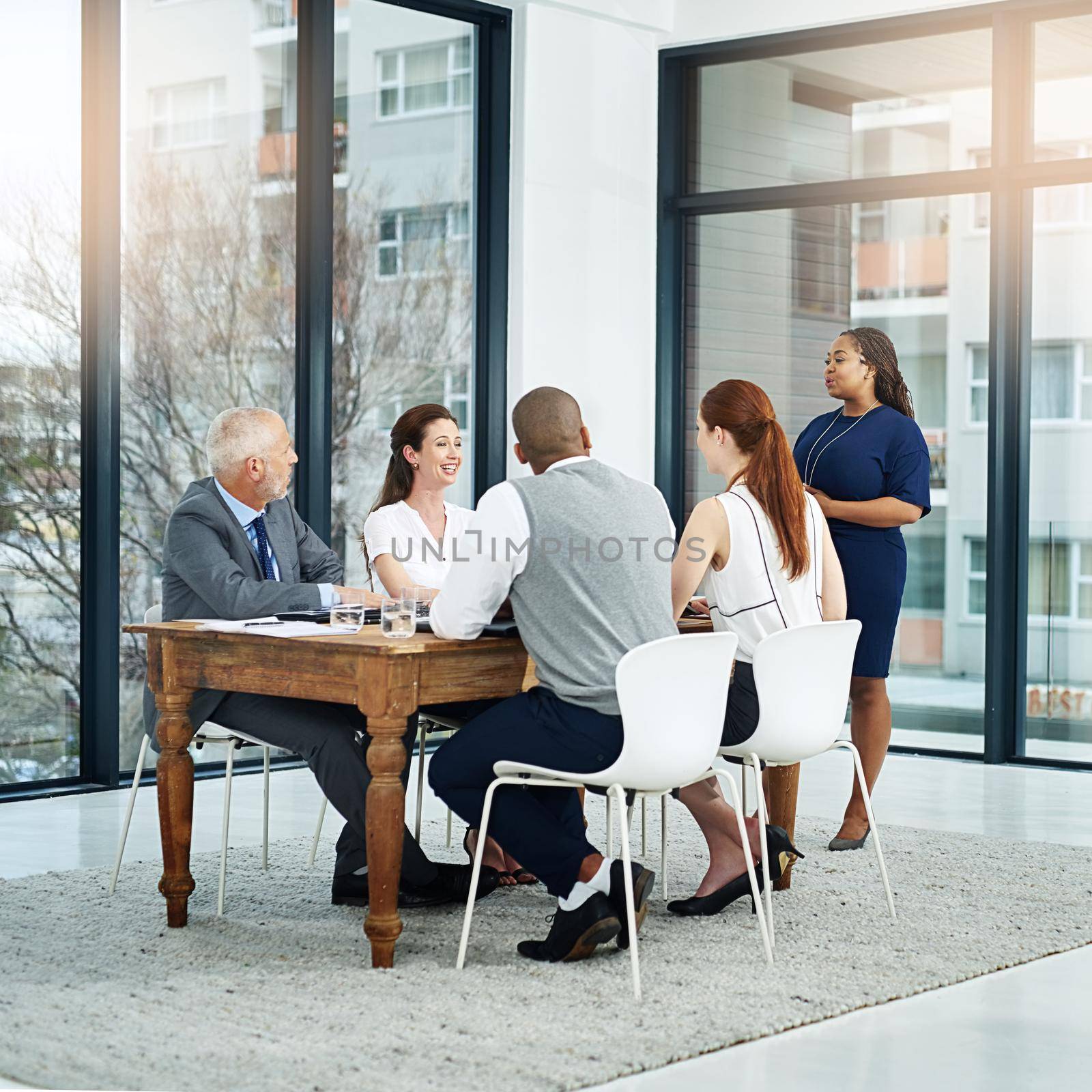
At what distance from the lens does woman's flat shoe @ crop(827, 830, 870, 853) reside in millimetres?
4609

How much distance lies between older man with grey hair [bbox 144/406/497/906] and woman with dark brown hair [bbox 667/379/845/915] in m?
0.62

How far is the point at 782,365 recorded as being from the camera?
22.9 ft

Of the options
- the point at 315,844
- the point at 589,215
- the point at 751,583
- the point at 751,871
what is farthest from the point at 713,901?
the point at 589,215

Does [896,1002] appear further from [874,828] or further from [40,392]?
[40,392]

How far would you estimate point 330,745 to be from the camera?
3.72 m

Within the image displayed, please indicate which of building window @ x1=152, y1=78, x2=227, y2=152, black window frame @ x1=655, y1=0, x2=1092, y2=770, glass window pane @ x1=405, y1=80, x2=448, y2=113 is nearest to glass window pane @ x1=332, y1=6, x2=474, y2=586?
glass window pane @ x1=405, y1=80, x2=448, y2=113

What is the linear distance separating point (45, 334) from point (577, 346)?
7.60 feet

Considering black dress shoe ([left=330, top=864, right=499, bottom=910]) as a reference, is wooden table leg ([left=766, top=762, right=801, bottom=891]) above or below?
above

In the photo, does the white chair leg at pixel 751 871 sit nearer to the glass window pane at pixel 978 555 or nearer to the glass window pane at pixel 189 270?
the glass window pane at pixel 189 270

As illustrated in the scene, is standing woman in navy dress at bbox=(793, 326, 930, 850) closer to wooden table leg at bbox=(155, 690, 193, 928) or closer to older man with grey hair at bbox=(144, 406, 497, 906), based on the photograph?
older man with grey hair at bbox=(144, 406, 497, 906)

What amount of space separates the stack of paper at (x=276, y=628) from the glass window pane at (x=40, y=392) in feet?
6.39

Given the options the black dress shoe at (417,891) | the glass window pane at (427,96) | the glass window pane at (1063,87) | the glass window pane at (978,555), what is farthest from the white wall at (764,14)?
the black dress shoe at (417,891)

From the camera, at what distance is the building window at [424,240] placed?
6.48 m

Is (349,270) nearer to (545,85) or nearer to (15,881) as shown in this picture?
(545,85)
